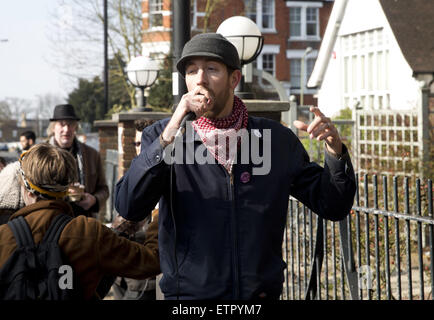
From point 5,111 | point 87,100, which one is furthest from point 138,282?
point 5,111

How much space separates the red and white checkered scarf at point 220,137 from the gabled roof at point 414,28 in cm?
1858

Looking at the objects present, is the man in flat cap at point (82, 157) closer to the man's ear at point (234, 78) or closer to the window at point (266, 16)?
the man's ear at point (234, 78)


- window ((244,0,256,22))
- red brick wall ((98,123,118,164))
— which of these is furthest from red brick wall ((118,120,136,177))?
window ((244,0,256,22))

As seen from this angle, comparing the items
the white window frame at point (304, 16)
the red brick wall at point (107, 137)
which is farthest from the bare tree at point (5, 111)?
the red brick wall at point (107, 137)

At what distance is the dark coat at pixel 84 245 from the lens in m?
3.31

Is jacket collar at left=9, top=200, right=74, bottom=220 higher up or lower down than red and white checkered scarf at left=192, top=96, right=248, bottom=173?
lower down

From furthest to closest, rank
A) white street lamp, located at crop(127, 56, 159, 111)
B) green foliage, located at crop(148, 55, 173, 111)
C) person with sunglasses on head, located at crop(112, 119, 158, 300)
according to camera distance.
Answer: green foliage, located at crop(148, 55, 173, 111), white street lamp, located at crop(127, 56, 159, 111), person with sunglasses on head, located at crop(112, 119, 158, 300)

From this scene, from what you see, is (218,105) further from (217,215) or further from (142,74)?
(142,74)

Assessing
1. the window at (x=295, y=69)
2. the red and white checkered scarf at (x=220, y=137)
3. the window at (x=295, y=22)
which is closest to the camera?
the red and white checkered scarf at (x=220, y=137)

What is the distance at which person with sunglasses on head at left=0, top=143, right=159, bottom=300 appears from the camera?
131 inches

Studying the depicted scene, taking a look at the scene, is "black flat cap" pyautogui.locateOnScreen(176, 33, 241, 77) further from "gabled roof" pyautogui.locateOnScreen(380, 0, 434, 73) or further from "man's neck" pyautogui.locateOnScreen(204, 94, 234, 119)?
"gabled roof" pyautogui.locateOnScreen(380, 0, 434, 73)

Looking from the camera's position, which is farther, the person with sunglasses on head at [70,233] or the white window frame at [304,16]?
the white window frame at [304,16]

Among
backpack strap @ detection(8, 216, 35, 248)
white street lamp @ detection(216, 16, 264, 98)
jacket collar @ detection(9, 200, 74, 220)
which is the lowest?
backpack strap @ detection(8, 216, 35, 248)
